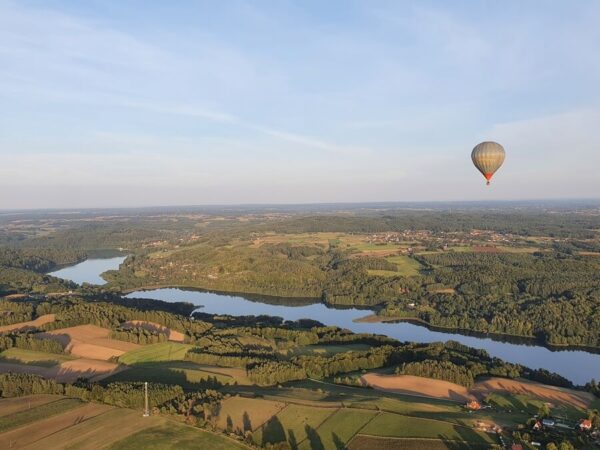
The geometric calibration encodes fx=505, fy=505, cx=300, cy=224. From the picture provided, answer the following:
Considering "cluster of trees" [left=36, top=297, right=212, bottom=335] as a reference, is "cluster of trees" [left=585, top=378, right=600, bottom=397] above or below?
below

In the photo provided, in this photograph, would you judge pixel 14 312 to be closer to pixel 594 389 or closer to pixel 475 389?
pixel 475 389

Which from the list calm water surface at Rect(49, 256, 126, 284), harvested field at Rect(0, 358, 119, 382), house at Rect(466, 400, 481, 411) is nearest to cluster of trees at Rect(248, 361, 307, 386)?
harvested field at Rect(0, 358, 119, 382)

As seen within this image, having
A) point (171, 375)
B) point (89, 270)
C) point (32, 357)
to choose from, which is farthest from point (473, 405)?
point (89, 270)

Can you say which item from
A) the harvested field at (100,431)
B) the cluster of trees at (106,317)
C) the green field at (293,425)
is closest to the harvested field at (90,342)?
the cluster of trees at (106,317)

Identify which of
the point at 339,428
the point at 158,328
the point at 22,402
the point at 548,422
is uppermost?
the point at 22,402

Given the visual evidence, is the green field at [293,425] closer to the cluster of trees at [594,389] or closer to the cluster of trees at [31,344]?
the cluster of trees at [594,389]

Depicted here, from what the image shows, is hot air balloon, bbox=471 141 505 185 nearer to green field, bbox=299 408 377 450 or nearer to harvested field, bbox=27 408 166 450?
green field, bbox=299 408 377 450
